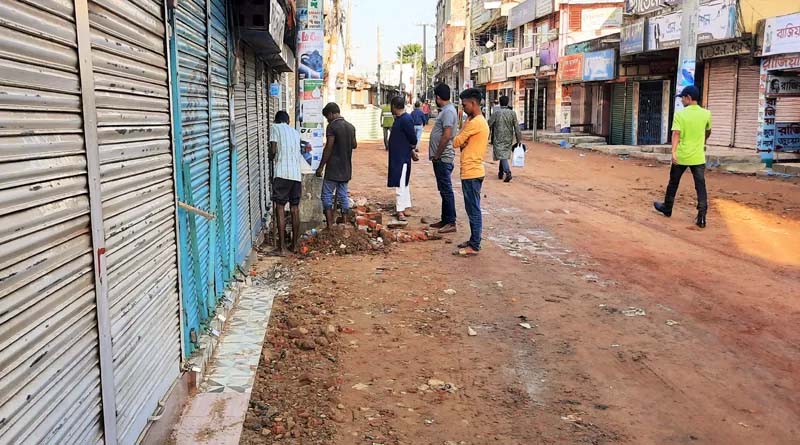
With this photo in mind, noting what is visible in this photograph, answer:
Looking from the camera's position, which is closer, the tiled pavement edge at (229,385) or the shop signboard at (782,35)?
the tiled pavement edge at (229,385)

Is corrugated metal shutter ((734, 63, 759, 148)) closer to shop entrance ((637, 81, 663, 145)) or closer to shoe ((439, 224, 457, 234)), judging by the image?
shop entrance ((637, 81, 663, 145))

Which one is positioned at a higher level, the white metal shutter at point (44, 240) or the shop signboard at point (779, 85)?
the shop signboard at point (779, 85)

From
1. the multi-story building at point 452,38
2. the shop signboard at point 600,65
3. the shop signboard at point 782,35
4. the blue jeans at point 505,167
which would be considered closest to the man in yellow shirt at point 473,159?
the blue jeans at point 505,167

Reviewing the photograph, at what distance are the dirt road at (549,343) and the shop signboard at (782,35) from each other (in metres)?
9.62

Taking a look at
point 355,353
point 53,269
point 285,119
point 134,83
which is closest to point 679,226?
point 285,119

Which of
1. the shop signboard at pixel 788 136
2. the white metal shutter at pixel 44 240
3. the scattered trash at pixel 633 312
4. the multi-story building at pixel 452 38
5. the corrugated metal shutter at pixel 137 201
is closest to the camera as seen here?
the white metal shutter at pixel 44 240

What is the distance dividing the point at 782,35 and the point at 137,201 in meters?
18.3

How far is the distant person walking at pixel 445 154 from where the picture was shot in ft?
30.5

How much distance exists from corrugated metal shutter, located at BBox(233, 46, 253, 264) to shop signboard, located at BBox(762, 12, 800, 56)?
14.5m

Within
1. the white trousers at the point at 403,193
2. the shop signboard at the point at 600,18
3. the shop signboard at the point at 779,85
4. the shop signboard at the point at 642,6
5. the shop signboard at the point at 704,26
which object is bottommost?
the white trousers at the point at 403,193

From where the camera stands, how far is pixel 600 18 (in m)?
36.3

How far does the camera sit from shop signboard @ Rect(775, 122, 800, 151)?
19.2m

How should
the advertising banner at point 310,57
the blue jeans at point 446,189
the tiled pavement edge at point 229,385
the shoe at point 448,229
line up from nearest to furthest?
the tiled pavement edge at point 229,385
the shoe at point 448,229
the blue jeans at point 446,189
the advertising banner at point 310,57

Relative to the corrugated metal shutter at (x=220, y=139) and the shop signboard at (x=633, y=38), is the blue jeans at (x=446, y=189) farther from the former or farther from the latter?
the shop signboard at (x=633, y=38)
